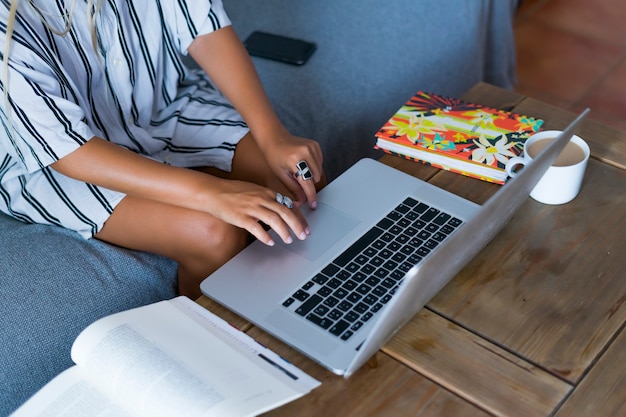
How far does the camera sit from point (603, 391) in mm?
860

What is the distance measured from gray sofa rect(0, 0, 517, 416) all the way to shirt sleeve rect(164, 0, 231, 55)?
0.30 m

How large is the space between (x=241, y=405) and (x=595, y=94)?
2.00m

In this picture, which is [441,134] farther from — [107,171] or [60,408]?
[60,408]

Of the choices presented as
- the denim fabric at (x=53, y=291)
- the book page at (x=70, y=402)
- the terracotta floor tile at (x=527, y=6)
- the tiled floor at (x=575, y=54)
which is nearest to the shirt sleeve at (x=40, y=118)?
the denim fabric at (x=53, y=291)

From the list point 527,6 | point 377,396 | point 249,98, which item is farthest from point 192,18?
point 527,6

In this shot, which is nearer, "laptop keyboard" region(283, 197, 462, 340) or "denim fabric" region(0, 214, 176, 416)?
"laptop keyboard" region(283, 197, 462, 340)

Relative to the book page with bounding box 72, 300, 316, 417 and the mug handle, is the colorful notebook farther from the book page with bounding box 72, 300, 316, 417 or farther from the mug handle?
the book page with bounding box 72, 300, 316, 417

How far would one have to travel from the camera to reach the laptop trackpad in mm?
1061

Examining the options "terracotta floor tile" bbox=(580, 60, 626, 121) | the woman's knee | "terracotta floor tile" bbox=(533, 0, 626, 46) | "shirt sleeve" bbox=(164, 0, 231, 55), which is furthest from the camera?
"terracotta floor tile" bbox=(533, 0, 626, 46)

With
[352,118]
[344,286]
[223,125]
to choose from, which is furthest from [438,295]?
[352,118]

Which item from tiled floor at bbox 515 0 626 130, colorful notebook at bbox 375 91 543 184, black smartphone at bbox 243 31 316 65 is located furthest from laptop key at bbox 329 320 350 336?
tiled floor at bbox 515 0 626 130

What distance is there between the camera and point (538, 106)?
133cm

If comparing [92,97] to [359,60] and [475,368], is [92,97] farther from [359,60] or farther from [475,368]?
[475,368]

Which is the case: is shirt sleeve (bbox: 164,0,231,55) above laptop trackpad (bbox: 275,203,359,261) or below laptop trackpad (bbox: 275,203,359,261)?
above
